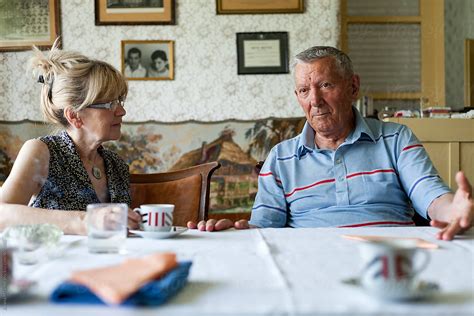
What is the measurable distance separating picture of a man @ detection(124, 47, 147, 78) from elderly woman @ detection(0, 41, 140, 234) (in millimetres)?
1791

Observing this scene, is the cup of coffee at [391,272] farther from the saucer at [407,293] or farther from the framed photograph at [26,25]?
the framed photograph at [26,25]

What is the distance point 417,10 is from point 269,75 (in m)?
1.29

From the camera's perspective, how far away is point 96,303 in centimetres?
80

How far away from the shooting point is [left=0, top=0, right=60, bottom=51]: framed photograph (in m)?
3.82

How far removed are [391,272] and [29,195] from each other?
128 centimetres

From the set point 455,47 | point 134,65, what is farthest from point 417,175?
point 455,47

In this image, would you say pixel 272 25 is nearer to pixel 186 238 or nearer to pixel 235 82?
pixel 235 82

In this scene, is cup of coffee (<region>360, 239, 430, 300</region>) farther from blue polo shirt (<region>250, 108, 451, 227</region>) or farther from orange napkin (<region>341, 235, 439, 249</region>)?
blue polo shirt (<region>250, 108, 451, 227</region>)

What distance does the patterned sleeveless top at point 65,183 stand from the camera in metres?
1.84

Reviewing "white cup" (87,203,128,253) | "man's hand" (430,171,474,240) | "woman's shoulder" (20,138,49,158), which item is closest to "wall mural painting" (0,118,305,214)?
"woman's shoulder" (20,138,49,158)

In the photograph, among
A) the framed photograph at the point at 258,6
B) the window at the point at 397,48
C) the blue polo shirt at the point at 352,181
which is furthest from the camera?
the window at the point at 397,48

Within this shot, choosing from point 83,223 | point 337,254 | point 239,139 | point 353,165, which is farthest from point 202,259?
point 239,139

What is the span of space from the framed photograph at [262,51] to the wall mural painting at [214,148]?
37 centimetres

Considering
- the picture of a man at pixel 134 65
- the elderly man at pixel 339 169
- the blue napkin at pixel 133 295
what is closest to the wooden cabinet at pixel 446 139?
the elderly man at pixel 339 169
